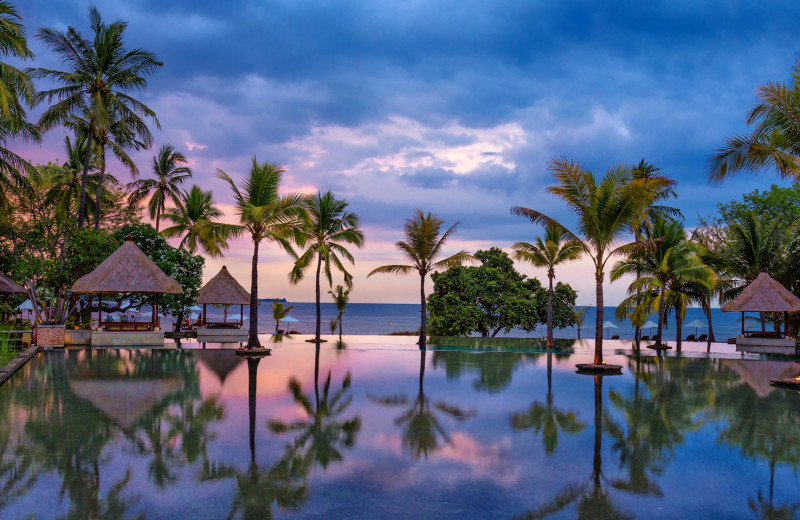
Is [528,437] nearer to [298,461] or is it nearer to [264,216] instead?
[298,461]

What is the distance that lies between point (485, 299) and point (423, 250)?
830 cm

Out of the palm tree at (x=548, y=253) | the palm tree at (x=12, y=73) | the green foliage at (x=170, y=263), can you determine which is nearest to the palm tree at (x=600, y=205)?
the palm tree at (x=548, y=253)

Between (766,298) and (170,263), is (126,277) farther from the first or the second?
(766,298)

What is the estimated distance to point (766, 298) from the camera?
2225 cm

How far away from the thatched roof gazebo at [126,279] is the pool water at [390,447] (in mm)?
8076

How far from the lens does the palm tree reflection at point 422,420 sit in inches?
259

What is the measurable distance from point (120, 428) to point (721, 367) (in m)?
16.4

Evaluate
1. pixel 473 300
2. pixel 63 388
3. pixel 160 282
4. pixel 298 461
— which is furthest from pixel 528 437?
pixel 473 300

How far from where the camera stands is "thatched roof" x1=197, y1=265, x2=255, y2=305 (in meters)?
23.1

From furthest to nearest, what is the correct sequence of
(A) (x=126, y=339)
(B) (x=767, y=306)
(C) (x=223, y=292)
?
1. (C) (x=223, y=292)
2. (B) (x=767, y=306)
3. (A) (x=126, y=339)

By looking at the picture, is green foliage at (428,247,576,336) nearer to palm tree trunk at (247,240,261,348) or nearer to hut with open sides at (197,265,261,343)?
hut with open sides at (197,265,261,343)

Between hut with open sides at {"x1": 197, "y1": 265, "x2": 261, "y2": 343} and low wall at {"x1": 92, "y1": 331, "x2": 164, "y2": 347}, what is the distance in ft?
5.67

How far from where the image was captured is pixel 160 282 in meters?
20.6

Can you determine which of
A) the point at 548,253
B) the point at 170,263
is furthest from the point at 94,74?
the point at 548,253
